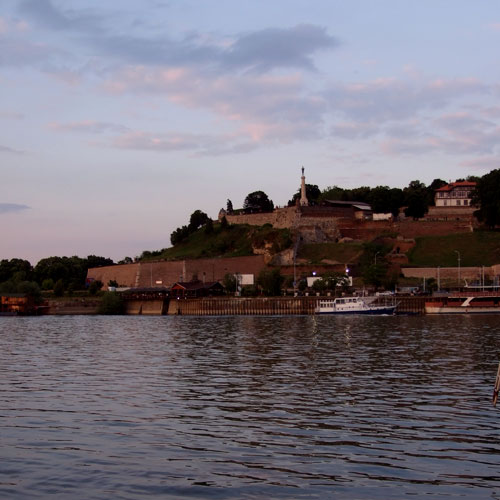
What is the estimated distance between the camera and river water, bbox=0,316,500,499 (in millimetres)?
14844

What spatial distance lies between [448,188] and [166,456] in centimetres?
11906

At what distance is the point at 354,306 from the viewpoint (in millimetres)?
91375

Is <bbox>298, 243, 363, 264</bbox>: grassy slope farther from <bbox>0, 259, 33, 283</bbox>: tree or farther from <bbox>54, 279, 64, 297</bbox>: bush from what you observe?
<bbox>0, 259, 33, 283</bbox>: tree

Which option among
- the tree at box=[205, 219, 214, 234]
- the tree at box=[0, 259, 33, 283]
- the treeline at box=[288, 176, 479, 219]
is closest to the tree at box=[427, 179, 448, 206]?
the treeline at box=[288, 176, 479, 219]

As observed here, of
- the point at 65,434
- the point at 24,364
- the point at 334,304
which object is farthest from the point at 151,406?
the point at 334,304

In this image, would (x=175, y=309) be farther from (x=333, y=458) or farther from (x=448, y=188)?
(x=333, y=458)

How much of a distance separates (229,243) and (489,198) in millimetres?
42239

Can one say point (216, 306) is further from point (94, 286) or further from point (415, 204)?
point (415, 204)

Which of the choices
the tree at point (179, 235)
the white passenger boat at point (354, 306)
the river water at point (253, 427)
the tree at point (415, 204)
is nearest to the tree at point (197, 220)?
the tree at point (179, 235)

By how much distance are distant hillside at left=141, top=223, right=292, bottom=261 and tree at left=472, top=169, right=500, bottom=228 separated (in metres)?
28.4

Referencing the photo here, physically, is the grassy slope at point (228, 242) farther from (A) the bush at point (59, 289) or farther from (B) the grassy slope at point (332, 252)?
(A) the bush at point (59, 289)

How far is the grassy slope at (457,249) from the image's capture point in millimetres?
107438

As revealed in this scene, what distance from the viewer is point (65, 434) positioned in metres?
19.4

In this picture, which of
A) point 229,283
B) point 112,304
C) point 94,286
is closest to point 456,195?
point 229,283
